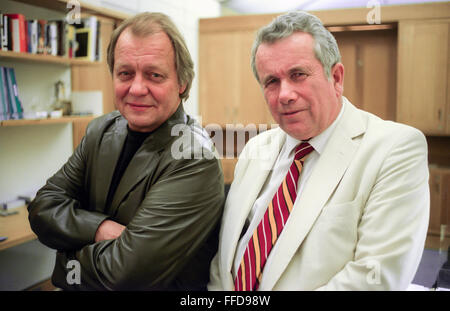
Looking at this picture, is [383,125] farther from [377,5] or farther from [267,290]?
[377,5]

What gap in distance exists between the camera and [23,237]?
211 cm

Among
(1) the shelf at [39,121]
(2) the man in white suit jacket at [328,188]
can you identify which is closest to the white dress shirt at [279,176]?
(2) the man in white suit jacket at [328,188]

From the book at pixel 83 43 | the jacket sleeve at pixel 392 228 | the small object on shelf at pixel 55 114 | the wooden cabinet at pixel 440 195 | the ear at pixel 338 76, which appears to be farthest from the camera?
the wooden cabinet at pixel 440 195

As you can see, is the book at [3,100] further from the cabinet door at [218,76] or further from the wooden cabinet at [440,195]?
the wooden cabinet at [440,195]

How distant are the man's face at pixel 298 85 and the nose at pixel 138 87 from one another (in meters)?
0.34

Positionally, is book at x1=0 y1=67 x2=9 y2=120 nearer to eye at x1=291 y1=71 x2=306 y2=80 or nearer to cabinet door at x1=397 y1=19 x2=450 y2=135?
eye at x1=291 y1=71 x2=306 y2=80

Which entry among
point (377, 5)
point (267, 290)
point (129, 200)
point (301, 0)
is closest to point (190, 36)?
point (301, 0)

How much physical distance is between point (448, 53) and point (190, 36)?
102 inches

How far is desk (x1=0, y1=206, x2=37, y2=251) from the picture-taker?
2066mm

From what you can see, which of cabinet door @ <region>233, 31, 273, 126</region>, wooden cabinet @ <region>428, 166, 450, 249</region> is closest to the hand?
wooden cabinet @ <region>428, 166, 450, 249</region>

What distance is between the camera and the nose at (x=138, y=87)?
1.15 meters

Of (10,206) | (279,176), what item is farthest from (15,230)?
(279,176)

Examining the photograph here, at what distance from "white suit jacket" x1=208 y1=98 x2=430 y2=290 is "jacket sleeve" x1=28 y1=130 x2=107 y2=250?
1.53 ft

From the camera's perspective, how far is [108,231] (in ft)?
3.86
